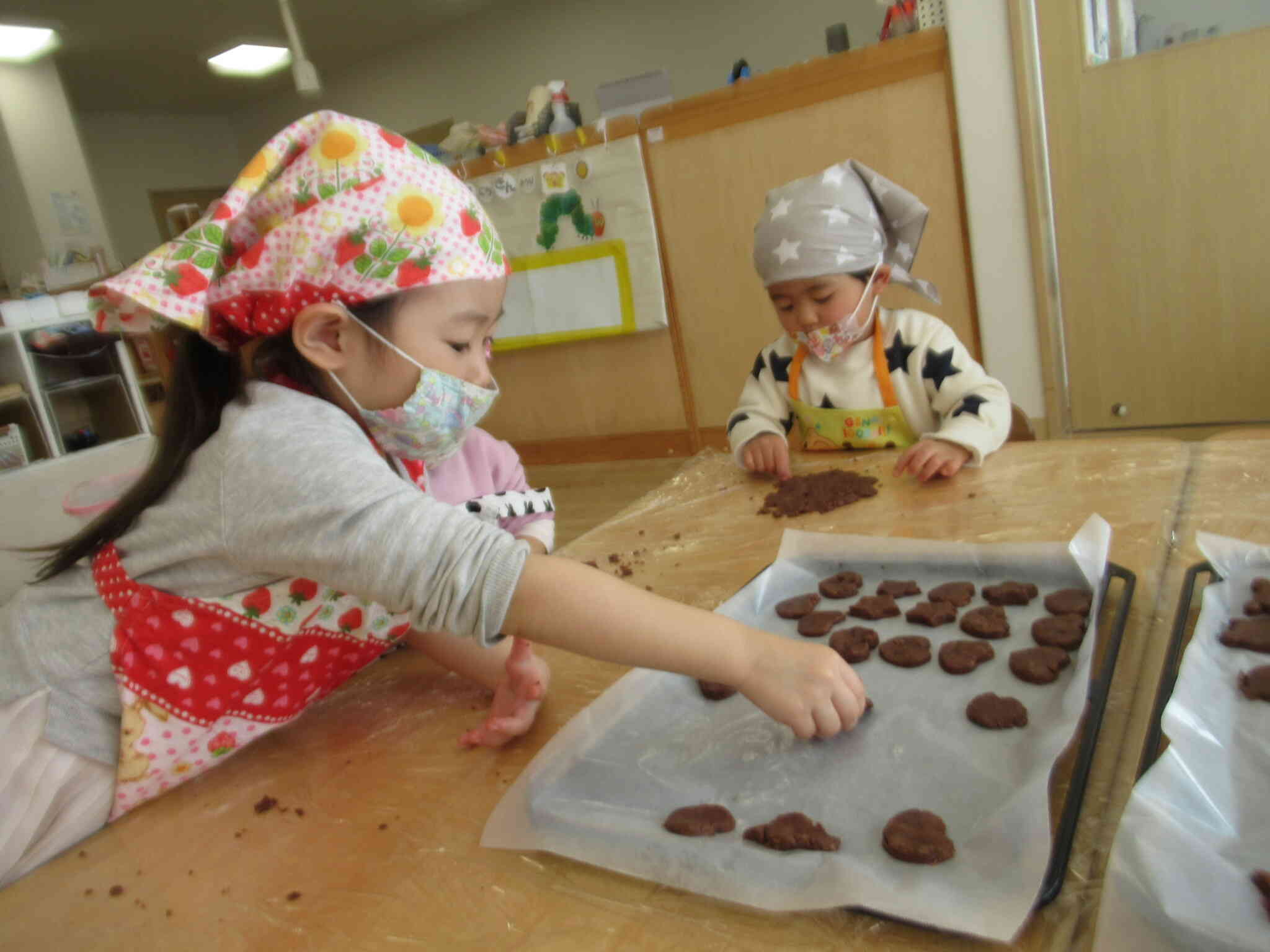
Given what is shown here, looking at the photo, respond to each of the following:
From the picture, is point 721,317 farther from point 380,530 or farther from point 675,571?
point 380,530

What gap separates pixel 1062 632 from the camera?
74 centimetres

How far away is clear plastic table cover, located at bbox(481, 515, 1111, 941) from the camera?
492 millimetres

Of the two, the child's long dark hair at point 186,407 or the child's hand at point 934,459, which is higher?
the child's long dark hair at point 186,407

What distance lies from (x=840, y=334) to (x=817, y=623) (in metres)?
0.95

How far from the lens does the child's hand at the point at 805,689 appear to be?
2.09 feet

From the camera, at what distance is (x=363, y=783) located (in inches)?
28.7

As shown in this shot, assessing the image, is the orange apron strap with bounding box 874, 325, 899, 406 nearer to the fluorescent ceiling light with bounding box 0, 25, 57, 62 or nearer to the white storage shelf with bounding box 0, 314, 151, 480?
the white storage shelf with bounding box 0, 314, 151, 480

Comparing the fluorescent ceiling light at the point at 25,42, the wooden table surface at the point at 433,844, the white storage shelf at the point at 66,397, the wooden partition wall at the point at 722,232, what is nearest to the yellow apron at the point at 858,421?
the wooden table surface at the point at 433,844

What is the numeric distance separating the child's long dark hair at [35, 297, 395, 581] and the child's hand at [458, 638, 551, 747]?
34cm

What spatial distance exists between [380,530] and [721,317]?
10.3 ft

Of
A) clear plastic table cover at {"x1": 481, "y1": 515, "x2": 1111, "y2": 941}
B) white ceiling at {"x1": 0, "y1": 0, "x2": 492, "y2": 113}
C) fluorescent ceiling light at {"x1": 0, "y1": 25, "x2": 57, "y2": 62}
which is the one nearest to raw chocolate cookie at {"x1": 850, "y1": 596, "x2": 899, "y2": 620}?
clear plastic table cover at {"x1": 481, "y1": 515, "x2": 1111, "y2": 941}

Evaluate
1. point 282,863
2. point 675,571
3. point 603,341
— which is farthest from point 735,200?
point 282,863

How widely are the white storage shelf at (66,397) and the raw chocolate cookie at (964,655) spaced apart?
366cm

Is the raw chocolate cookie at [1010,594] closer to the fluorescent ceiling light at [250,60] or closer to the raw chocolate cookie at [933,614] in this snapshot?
the raw chocolate cookie at [933,614]
